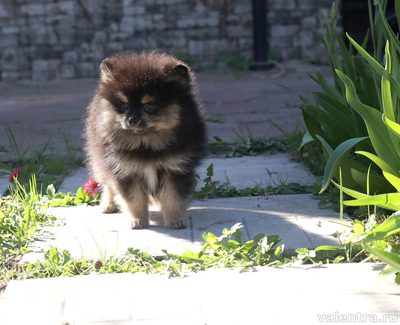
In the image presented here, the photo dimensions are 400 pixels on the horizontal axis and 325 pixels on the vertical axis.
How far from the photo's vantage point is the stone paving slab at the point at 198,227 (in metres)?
2.74

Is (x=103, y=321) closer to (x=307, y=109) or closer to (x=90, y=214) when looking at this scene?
(x=90, y=214)

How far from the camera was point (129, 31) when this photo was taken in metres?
11.2

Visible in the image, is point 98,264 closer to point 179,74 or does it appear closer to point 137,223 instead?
point 137,223

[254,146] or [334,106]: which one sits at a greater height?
[334,106]

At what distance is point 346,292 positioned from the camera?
6.95ft

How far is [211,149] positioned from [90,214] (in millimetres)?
2093

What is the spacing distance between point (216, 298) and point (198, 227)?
0.99 m

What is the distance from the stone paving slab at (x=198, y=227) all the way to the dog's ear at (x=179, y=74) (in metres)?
1.01

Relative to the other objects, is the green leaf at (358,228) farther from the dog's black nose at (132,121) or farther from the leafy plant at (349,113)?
the dog's black nose at (132,121)

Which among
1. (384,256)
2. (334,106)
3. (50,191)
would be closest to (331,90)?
(334,106)

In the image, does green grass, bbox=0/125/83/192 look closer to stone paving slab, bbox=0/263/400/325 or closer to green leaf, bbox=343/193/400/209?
stone paving slab, bbox=0/263/400/325

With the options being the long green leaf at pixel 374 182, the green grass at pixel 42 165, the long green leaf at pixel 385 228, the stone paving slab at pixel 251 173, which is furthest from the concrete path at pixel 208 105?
the long green leaf at pixel 385 228

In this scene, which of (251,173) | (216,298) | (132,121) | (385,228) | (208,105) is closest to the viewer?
(216,298)

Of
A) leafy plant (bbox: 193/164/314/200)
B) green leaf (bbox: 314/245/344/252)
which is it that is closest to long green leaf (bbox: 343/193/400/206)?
green leaf (bbox: 314/245/344/252)
